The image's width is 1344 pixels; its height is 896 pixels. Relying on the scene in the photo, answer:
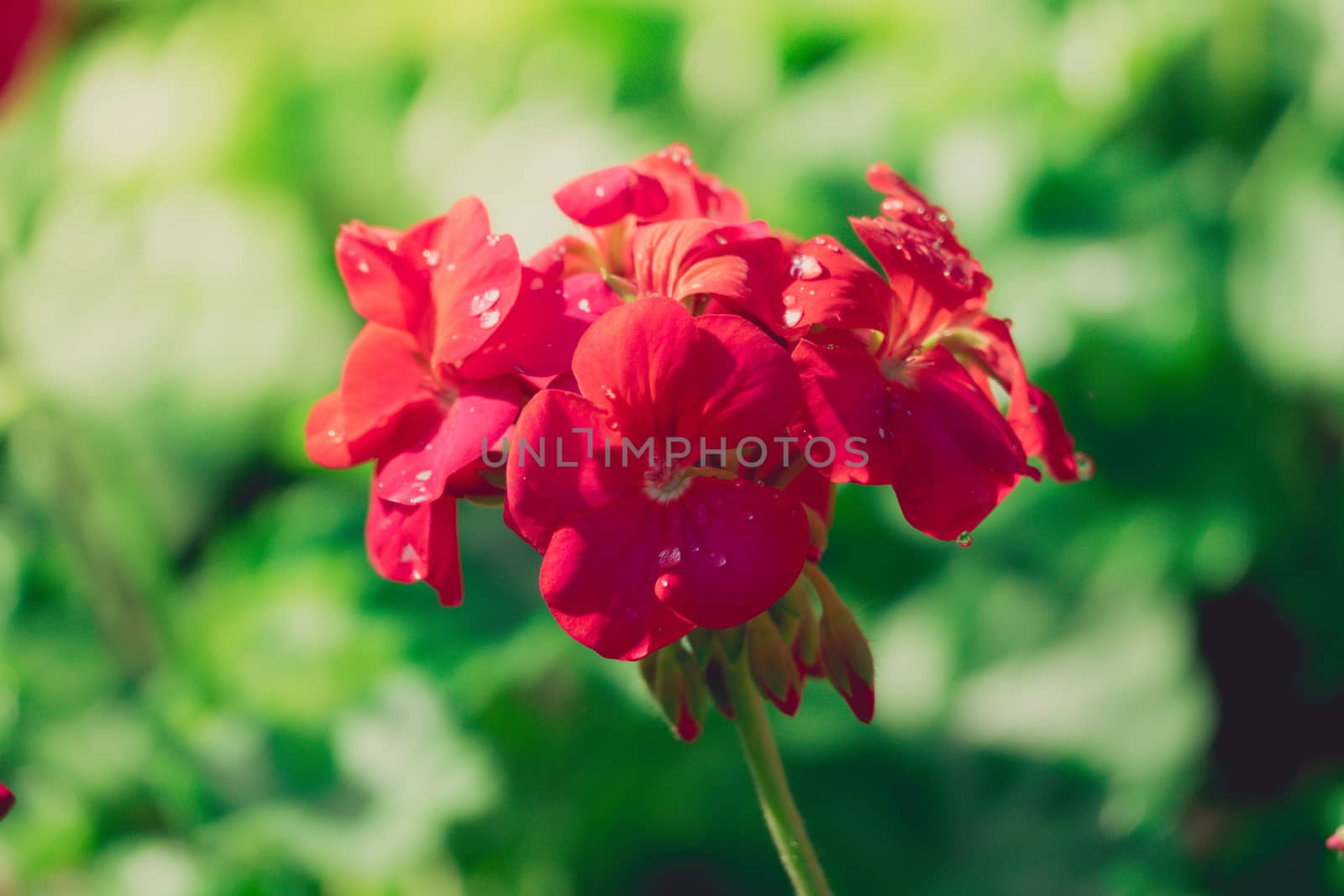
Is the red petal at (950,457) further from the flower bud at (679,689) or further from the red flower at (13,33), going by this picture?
the red flower at (13,33)

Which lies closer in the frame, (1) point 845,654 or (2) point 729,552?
(2) point 729,552

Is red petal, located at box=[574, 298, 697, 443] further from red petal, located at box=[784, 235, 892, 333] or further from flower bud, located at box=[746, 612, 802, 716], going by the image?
flower bud, located at box=[746, 612, 802, 716]

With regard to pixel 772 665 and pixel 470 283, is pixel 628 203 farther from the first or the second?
pixel 772 665

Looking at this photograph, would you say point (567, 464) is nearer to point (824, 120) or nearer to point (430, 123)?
point (824, 120)

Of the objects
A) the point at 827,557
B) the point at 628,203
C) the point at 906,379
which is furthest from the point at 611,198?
the point at 827,557

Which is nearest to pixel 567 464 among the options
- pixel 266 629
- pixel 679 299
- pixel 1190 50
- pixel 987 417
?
pixel 679 299
